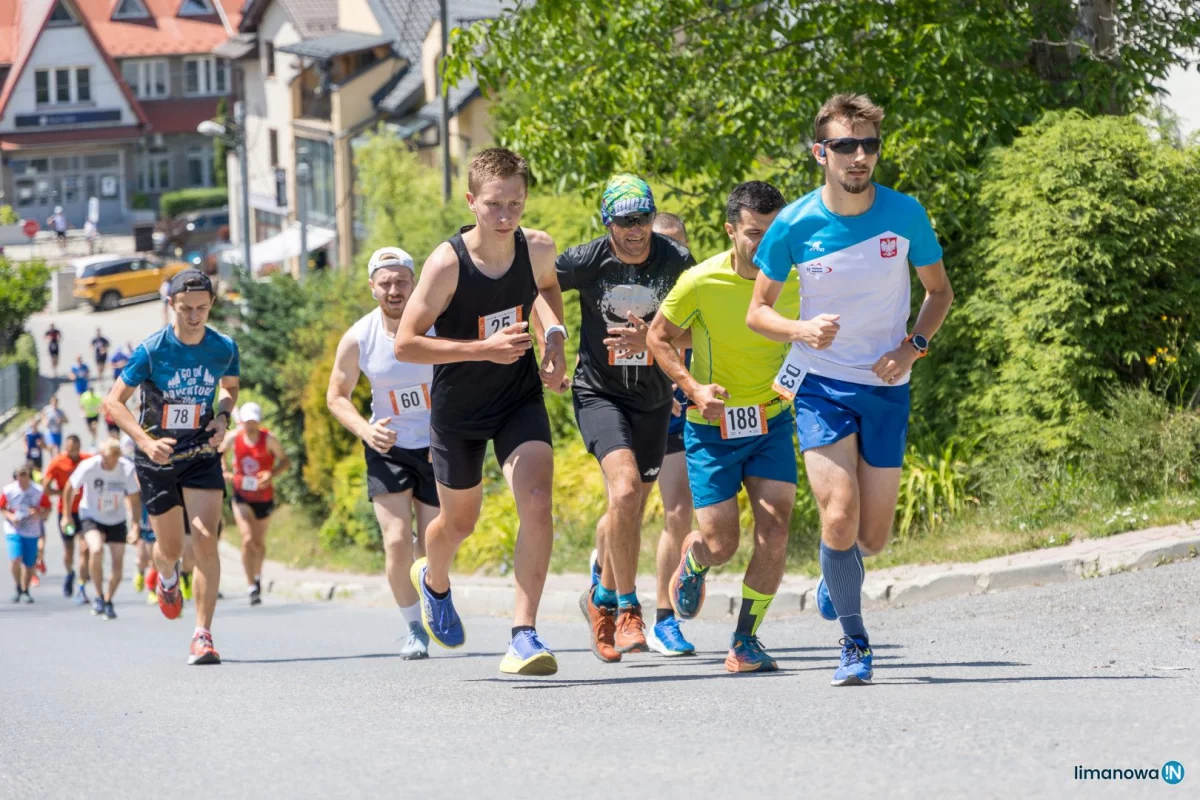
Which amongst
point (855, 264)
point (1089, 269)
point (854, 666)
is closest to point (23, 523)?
point (1089, 269)

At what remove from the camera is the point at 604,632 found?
26.0 ft

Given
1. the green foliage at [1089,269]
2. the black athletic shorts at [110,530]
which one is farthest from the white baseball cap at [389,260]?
the black athletic shorts at [110,530]

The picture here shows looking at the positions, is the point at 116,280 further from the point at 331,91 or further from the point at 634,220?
the point at 634,220

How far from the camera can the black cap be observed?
371 inches

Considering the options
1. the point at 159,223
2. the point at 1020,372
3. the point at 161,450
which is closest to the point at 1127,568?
the point at 1020,372

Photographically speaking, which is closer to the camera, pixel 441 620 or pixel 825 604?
pixel 825 604

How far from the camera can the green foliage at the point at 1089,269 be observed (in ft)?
35.3

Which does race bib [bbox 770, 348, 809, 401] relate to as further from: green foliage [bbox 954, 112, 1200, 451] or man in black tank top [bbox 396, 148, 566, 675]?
green foliage [bbox 954, 112, 1200, 451]

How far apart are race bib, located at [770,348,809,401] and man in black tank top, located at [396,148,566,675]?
96 cm

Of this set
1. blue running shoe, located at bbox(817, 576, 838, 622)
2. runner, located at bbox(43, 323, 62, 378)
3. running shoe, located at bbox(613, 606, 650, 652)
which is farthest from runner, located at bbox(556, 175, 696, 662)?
runner, located at bbox(43, 323, 62, 378)

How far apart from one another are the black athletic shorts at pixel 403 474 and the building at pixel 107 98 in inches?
2818

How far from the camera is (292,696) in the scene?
747cm

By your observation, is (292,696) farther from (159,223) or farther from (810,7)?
(159,223)

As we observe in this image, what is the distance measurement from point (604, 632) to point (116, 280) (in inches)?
2218
